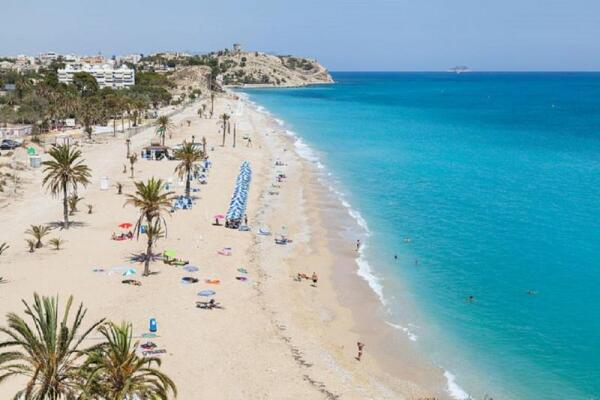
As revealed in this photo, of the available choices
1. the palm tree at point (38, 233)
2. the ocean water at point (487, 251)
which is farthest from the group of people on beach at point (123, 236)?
the ocean water at point (487, 251)

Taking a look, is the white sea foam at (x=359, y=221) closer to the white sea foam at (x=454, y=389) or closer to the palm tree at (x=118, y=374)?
the white sea foam at (x=454, y=389)

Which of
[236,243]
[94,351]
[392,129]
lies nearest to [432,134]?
[392,129]

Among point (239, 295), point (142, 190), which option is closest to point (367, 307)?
point (239, 295)

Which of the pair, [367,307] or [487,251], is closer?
[367,307]

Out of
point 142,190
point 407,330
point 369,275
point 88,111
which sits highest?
point 88,111

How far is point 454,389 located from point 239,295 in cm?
1228

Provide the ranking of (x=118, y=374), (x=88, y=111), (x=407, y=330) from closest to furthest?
(x=118, y=374) < (x=407, y=330) < (x=88, y=111)

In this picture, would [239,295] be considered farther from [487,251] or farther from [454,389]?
[487,251]

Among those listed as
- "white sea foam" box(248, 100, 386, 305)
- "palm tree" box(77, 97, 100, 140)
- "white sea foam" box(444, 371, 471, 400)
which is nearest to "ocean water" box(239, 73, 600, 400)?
"white sea foam" box(444, 371, 471, 400)

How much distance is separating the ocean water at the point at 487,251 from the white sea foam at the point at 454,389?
7 cm

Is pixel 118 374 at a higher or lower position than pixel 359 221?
higher

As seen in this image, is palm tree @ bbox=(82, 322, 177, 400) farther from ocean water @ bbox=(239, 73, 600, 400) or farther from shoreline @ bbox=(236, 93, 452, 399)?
ocean water @ bbox=(239, 73, 600, 400)

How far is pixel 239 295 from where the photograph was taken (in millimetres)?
31203

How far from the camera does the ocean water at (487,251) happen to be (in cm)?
2642
